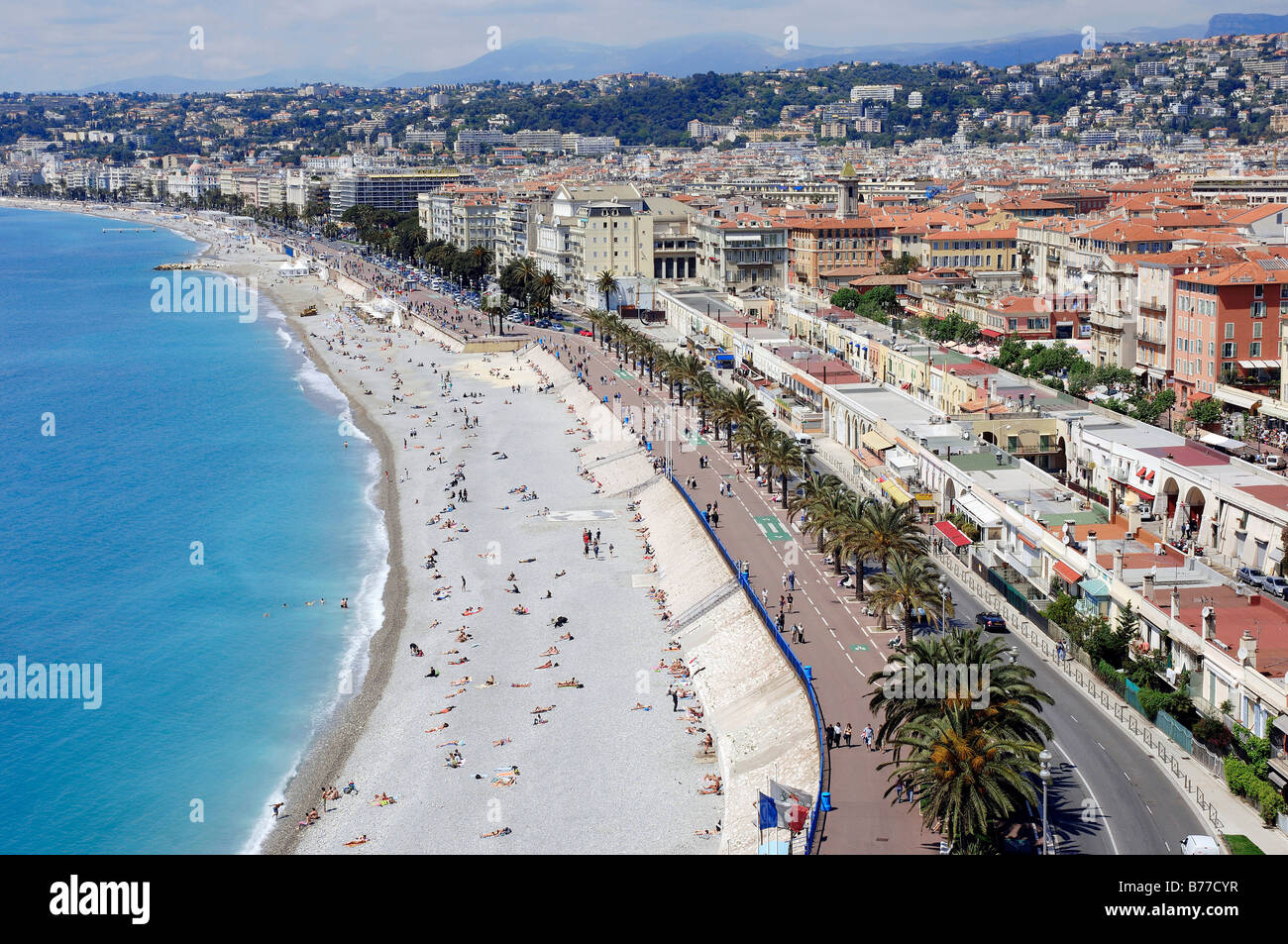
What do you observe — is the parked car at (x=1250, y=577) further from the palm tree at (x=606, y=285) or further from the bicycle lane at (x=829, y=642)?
the palm tree at (x=606, y=285)

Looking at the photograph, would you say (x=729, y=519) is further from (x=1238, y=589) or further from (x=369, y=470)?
(x=369, y=470)

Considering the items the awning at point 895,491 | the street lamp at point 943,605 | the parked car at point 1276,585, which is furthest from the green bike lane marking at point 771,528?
the parked car at point 1276,585

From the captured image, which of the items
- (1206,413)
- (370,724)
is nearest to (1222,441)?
(1206,413)

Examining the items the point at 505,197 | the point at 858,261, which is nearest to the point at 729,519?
the point at 858,261

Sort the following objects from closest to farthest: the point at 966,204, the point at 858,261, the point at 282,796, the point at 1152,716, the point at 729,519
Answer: the point at 1152,716 → the point at 282,796 → the point at 729,519 → the point at 858,261 → the point at 966,204

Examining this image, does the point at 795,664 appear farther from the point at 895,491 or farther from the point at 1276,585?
the point at 895,491

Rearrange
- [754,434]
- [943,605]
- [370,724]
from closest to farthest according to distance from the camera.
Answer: [943,605] < [370,724] < [754,434]

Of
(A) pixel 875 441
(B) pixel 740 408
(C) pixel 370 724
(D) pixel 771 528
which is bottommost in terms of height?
(C) pixel 370 724
